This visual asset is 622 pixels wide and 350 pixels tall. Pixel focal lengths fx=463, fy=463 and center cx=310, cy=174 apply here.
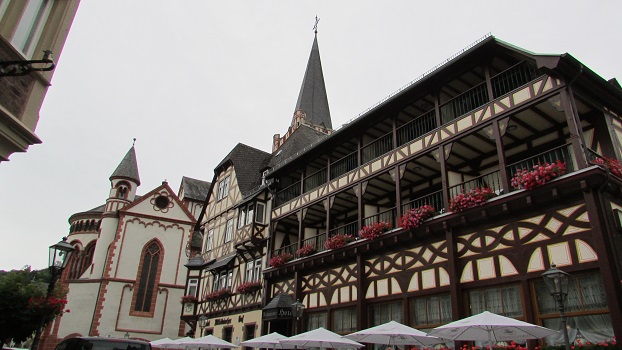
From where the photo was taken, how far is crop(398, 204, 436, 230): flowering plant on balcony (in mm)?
15438

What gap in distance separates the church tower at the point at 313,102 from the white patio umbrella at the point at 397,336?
128ft

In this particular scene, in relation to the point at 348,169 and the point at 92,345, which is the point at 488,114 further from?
the point at 92,345

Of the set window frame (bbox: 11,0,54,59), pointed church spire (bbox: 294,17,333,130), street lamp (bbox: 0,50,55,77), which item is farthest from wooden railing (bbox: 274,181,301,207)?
pointed church spire (bbox: 294,17,333,130)

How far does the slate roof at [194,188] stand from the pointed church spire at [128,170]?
552 cm

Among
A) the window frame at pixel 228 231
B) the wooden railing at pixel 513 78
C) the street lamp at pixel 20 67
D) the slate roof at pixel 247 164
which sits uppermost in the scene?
the slate roof at pixel 247 164

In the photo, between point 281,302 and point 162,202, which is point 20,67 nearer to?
point 281,302

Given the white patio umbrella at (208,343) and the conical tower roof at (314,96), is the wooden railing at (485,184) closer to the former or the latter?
the white patio umbrella at (208,343)

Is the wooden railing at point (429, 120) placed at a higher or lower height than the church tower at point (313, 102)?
lower

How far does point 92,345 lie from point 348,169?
1372cm

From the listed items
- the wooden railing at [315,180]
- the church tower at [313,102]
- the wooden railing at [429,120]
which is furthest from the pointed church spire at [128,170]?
the wooden railing at [315,180]

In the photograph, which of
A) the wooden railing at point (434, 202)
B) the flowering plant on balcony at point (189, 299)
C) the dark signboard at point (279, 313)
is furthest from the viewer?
the flowering plant on balcony at point (189, 299)

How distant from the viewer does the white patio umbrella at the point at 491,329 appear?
9.80 metres

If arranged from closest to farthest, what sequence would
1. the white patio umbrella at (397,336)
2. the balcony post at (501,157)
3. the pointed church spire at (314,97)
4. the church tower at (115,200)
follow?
1. the white patio umbrella at (397,336)
2. the balcony post at (501,157)
3. the church tower at (115,200)
4. the pointed church spire at (314,97)

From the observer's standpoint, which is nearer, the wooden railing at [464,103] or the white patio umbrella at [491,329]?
the white patio umbrella at [491,329]
